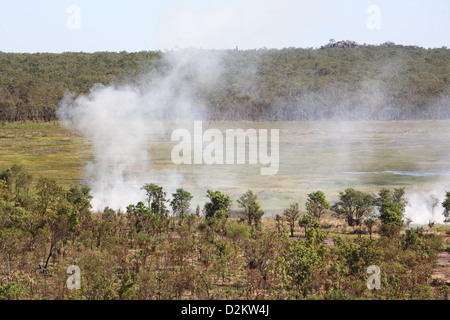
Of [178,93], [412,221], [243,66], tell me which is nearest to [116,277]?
[412,221]

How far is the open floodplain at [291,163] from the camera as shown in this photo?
54.7m

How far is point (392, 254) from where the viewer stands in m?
25.1

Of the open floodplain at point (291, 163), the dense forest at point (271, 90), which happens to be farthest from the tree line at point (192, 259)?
the dense forest at point (271, 90)

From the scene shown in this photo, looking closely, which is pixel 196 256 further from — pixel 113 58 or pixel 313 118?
pixel 113 58

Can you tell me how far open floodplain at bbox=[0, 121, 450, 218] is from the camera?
5469 centimetres

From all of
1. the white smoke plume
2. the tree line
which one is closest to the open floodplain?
the white smoke plume

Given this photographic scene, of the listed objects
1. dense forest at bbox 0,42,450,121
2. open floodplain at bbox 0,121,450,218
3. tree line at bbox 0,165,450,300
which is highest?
dense forest at bbox 0,42,450,121

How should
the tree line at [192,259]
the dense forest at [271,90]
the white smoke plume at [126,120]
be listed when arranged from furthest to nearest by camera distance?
the dense forest at [271,90]
the white smoke plume at [126,120]
the tree line at [192,259]

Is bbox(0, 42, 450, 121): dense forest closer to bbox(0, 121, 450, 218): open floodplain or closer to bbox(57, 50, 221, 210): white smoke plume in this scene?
bbox(57, 50, 221, 210): white smoke plume

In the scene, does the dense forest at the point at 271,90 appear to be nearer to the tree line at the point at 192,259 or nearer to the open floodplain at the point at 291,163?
the open floodplain at the point at 291,163

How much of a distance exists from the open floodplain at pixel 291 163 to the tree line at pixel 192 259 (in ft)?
48.5

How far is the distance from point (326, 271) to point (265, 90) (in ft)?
450

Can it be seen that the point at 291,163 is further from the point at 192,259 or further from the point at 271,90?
the point at 271,90

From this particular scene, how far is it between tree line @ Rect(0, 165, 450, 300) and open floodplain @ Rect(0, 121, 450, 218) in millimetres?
14768
